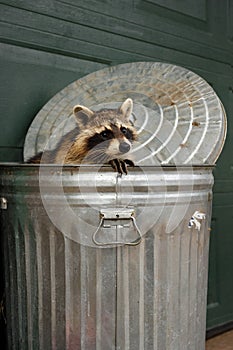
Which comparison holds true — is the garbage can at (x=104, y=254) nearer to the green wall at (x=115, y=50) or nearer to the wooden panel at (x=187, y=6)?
the green wall at (x=115, y=50)

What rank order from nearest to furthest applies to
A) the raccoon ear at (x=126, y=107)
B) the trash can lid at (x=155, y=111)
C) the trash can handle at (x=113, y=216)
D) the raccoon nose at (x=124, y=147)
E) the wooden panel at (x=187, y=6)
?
the trash can handle at (x=113, y=216)
the raccoon nose at (x=124, y=147)
the raccoon ear at (x=126, y=107)
the trash can lid at (x=155, y=111)
the wooden panel at (x=187, y=6)

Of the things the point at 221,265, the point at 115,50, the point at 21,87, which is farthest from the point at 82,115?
the point at 221,265

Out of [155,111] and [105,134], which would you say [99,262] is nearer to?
[105,134]

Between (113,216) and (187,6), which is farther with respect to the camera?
(187,6)

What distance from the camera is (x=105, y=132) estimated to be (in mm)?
1578

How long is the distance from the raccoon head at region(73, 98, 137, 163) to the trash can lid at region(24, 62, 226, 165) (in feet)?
0.47

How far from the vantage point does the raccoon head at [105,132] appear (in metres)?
1.51

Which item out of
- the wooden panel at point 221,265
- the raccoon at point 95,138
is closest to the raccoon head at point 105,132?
the raccoon at point 95,138

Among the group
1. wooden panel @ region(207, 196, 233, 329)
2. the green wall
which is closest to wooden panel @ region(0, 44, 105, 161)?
the green wall

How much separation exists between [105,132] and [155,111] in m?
0.40

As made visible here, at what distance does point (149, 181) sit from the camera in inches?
54.5

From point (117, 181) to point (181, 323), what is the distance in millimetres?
501

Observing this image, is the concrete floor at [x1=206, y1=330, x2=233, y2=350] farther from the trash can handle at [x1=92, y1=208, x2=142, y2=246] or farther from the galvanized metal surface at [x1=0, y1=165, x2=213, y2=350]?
the trash can handle at [x1=92, y1=208, x2=142, y2=246]

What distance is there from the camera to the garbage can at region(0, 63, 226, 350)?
1.37m
